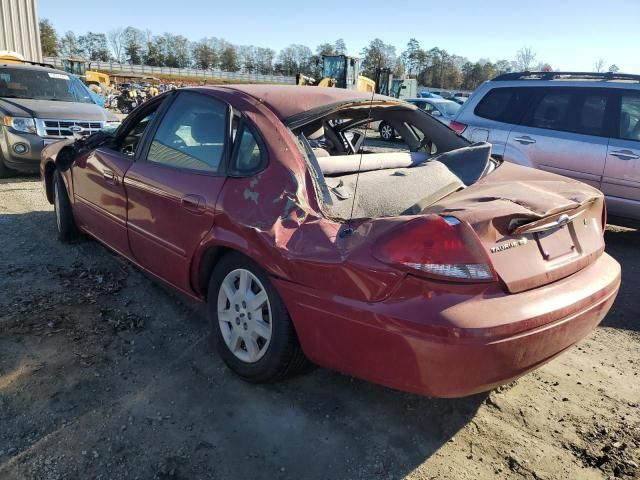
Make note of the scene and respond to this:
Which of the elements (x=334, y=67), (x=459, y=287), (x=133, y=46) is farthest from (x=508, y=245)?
(x=133, y=46)

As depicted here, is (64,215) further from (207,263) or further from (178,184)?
(207,263)

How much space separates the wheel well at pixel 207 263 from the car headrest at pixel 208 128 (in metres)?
0.65

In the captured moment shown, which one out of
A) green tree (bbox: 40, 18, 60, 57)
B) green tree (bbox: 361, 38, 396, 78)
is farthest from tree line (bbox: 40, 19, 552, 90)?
green tree (bbox: 361, 38, 396, 78)

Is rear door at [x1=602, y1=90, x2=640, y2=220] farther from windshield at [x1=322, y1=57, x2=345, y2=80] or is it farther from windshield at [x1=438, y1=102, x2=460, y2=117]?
windshield at [x1=322, y1=57, x2=345, y2=80]

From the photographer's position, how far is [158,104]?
375cm

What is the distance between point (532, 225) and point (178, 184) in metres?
2.02

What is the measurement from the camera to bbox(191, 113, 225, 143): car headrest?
309cm

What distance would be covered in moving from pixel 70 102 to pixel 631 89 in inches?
333

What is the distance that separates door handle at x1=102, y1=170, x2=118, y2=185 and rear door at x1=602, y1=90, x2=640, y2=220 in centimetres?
503

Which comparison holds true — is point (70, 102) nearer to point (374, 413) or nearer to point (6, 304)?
point (6, 304)

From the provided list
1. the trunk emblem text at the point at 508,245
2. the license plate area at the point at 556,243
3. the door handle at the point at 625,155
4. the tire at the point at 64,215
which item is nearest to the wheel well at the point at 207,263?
the trunk emblem text at the point at 508,245

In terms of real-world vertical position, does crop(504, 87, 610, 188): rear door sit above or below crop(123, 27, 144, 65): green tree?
below

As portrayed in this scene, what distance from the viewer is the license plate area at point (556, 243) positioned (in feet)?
7.81

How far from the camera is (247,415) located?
8.61 ft
